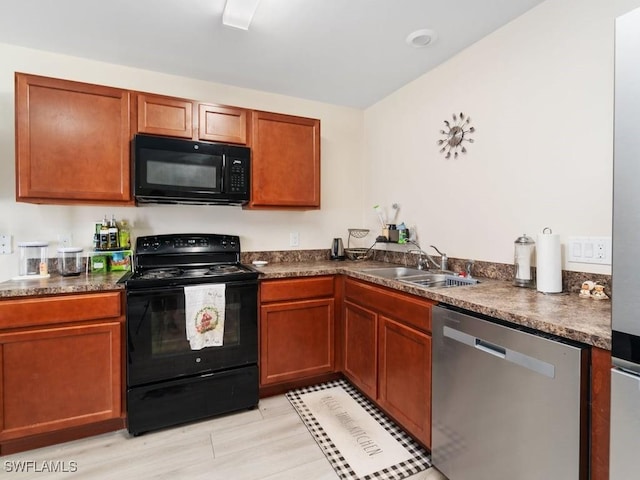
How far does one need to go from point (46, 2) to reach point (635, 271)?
9.03ft

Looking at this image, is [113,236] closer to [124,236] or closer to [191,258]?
[124,236]

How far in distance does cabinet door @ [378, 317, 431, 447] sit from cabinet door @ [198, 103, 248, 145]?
1.66m

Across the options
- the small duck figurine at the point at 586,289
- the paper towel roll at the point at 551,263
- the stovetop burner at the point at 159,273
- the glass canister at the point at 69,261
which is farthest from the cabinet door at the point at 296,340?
the small duck figurine at the point at 586,289

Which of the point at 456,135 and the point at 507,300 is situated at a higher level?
the point at 456,135

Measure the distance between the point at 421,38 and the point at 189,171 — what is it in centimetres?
172

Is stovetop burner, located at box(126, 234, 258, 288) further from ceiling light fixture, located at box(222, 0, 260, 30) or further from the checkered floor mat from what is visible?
ceiling light fixture, located at box(222, 0, 260, 30)

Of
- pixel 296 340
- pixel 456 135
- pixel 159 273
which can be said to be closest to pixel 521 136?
pixel 456 135

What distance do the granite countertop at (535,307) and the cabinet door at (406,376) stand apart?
25cm

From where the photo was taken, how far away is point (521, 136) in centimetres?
177

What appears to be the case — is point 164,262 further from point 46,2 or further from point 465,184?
point 465,184

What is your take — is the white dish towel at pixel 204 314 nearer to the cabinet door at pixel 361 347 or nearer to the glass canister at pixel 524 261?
the cabinet door at pixel 361 347

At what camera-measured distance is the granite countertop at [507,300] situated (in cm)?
102

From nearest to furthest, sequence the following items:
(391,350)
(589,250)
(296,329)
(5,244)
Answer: (589,250) < (391,350) < (5,244) < (296,329)

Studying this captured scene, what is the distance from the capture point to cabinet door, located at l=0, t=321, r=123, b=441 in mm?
1623
